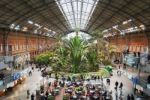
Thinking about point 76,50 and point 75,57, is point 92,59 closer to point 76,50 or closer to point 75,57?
point 75,57

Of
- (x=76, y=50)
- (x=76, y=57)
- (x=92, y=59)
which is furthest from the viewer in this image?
(x=92, y=59)

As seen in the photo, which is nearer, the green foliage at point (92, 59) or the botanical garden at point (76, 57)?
the botanical garden at point (76, 57)

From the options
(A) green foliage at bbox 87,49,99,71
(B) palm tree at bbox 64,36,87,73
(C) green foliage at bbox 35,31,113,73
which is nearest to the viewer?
(B) palm tree at bbox 64,36,87,73

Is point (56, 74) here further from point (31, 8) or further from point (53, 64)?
point (31, 8)

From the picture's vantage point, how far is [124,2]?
43031 mm

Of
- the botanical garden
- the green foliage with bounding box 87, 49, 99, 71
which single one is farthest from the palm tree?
the green foliage with bounding box 87, 49, 99, 71

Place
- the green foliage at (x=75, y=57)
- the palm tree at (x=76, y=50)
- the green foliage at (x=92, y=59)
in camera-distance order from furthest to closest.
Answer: the green foliage at (x=92, y=59) → the green foliage at (x=75, y=57) → the palm tree at (x=76, y=50)

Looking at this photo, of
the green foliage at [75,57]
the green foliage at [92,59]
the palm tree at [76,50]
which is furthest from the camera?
the green foliage at [92,59]

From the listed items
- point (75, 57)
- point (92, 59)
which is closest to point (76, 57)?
point (75, 57)

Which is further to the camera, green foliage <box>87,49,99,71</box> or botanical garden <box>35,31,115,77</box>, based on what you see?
green foliage <box>87,49,99,71</box>

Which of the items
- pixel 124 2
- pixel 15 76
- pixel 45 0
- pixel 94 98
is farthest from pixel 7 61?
pixel 124 2

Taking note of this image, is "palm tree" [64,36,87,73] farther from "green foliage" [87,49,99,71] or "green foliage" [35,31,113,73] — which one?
"green foliage" [87,49,99,71]

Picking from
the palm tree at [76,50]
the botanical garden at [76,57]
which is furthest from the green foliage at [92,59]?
the palm tree at [76,50]

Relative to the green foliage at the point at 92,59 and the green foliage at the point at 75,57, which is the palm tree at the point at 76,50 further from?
the green foliage at the point at 92,59
